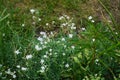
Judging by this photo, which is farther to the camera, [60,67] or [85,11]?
[85,11]

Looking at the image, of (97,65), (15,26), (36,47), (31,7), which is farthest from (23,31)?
(97,65)

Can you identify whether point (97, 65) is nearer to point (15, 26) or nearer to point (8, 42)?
point (8, 42)

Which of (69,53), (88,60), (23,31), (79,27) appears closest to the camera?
(88,60)

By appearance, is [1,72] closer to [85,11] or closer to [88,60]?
[88,60]

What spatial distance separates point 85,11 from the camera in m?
5.23

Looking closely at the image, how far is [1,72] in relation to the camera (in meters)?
3.79

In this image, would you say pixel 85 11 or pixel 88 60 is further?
pixel 85 11

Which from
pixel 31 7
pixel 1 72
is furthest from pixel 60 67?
pixel 31 7

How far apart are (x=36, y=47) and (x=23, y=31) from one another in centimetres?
84

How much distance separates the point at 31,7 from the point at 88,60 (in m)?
1.63

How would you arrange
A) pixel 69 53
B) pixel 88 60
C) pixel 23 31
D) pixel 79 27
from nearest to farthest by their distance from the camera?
pixel 88 60
pixel 69 53
pixel 23 31
pixel 79 27

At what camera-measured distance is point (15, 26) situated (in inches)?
186

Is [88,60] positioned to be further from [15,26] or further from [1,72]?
[15,26]

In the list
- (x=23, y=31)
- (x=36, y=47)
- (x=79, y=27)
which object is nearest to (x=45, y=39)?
(x=36, y=47)
